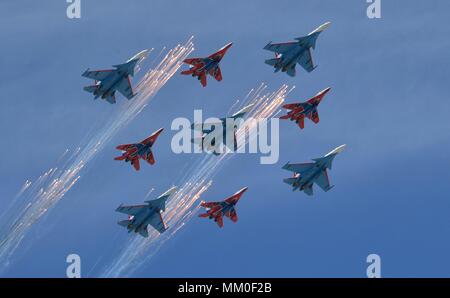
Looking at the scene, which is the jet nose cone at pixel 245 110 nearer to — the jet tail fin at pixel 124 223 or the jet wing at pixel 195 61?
the jet wing at pixel 195 61

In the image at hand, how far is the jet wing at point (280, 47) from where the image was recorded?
198 m

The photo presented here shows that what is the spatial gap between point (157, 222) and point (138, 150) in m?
10.6

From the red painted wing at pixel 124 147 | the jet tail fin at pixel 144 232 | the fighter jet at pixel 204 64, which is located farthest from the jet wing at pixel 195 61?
the jet tail fin at pixel 144 232

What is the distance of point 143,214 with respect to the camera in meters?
192

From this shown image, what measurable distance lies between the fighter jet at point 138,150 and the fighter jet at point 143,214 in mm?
6803

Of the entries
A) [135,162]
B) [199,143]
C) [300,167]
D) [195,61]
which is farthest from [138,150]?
[300,167]
